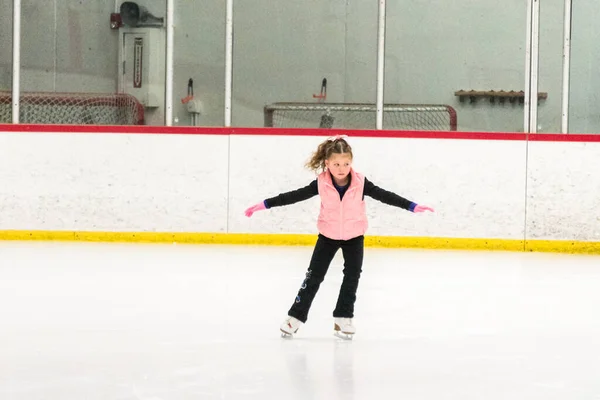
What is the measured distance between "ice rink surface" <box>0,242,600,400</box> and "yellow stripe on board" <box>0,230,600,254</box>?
99 centimetres

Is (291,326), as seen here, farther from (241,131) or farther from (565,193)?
(565,193)

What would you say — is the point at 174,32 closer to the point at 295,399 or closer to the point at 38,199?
the point at 38,199

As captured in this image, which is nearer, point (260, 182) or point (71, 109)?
point (260, 182)

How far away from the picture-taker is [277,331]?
448 cm

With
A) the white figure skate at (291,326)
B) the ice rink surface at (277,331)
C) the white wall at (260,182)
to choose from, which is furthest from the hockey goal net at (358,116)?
the white figure skate at (291,326)

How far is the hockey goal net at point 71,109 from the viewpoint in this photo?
9.14 metres

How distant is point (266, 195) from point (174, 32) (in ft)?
5.61

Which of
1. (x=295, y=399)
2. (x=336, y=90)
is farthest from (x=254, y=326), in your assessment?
(x=336, y=90)

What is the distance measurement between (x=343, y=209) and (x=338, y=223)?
0.06 metres

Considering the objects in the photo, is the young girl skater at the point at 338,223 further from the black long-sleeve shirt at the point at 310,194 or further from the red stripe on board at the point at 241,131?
the red stripe on board at the point at 241,131

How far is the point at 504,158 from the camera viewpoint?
8.76 metres

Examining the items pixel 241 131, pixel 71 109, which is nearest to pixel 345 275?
pixel 241 131

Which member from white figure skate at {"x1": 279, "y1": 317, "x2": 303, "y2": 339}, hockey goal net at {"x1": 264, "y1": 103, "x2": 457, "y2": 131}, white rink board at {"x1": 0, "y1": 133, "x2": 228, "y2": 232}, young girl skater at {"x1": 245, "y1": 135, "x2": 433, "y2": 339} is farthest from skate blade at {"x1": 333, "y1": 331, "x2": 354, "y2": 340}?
hockey goal net at {"x1": 264, "y1": 103, "x2": 457, "y2": 131}

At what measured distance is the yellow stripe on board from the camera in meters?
8.67
